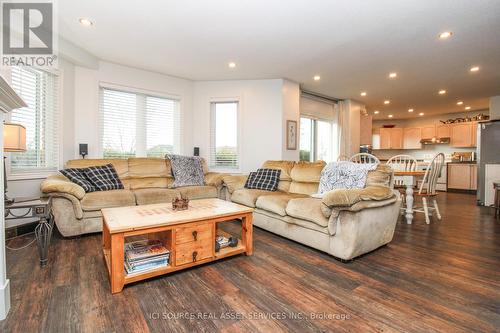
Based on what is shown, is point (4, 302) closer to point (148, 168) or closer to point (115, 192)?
point (115, 192)

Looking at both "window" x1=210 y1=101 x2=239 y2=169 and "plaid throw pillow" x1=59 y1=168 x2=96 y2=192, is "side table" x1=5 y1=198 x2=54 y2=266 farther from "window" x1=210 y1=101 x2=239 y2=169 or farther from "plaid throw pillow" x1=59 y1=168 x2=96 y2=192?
"window" x1=210 y1=101 x2=239 y2=169

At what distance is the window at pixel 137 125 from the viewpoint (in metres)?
4.19

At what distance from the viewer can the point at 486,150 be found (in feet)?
16.6

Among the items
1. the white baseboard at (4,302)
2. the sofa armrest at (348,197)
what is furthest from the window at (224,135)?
the white baseboard at (4,302)

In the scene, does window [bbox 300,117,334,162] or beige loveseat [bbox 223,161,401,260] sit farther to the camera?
window [bbox 300,117,334,162]

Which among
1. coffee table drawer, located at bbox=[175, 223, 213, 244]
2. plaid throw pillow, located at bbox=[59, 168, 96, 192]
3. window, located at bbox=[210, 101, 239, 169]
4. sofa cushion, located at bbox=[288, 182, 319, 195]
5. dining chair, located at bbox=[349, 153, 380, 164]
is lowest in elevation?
coffee table drawer, located at bbox=[175, 223, 213, 244]

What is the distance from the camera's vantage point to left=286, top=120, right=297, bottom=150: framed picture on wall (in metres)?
4.88

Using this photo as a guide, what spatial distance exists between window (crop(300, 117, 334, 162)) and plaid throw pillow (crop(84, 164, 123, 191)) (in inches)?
158

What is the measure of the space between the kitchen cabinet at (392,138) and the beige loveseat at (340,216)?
6665mm

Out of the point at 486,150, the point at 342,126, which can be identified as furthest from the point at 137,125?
the point at 486,150

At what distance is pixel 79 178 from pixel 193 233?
2.14 meters

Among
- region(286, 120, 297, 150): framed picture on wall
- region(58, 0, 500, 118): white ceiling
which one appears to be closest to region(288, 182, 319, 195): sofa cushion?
region(286, 120, 297, 150): framed picture on wall

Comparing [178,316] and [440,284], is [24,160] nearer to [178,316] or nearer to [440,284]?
[178,316]
